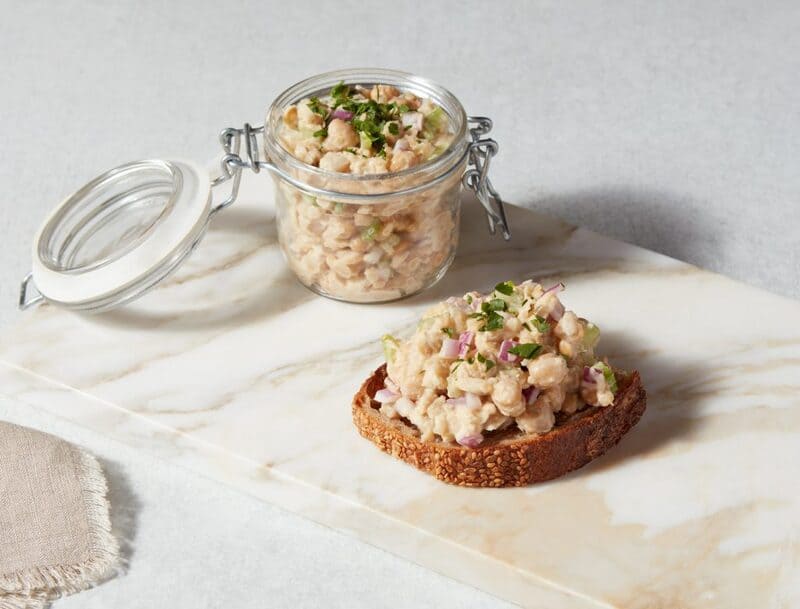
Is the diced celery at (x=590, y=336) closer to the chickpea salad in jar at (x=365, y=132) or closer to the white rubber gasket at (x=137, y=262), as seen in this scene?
the chickpea salad in jar at (x=365, y=132)

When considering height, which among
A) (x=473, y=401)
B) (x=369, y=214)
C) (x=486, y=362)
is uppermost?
(x=369, y=214)

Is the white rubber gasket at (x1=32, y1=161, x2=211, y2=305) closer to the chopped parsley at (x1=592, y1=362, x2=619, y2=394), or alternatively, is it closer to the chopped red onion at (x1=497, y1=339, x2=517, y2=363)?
the chopped red onion at (x1=497, y1=339, x2=517, y2=363)

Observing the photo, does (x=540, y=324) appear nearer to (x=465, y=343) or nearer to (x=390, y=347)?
(x=465, y=343)

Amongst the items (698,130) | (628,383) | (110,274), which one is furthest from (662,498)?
(698,130)

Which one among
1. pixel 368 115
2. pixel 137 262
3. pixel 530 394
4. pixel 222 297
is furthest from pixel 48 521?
pixel 368 115

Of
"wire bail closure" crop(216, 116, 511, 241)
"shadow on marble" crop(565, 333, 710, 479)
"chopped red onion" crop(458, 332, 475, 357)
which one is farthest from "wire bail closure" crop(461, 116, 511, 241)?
"chopped red onion" crop(458, 332, 475, 357)

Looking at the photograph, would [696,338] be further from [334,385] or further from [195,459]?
[195,459]
